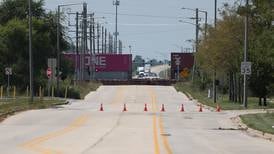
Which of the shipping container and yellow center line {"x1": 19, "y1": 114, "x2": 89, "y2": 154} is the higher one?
the shipping container

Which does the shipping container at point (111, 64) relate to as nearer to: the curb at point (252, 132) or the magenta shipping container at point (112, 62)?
the magenta shipping container at point (112, 62)

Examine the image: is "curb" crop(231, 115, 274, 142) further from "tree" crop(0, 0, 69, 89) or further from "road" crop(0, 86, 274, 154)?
"tree" crop(0, 0, 69, 89)

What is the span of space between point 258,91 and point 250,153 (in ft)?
124

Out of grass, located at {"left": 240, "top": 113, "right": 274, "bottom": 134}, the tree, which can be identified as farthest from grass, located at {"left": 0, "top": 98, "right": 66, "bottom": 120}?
the tree

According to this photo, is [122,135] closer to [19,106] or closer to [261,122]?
[261,122]

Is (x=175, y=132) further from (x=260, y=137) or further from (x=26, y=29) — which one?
(x=26, y=29)

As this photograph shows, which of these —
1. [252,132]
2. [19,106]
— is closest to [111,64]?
[19,106]

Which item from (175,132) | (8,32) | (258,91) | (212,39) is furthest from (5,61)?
A: (175,132)

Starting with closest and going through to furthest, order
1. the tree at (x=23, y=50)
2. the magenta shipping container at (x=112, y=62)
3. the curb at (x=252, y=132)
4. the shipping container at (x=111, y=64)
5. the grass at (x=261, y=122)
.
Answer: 1. the curb at (x=252, y=132)
2. the grass at (x=261, y=122)
3. the tree at (x=23, y=50)
4. the shipping container at (x=111, y=64)
5. the magenta shipping container at (x=112, y=62)

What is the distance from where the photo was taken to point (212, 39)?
6334 cm

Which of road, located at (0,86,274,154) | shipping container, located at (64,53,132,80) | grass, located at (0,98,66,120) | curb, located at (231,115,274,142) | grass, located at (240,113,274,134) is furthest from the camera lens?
shipping container, located at (64,53,132,80)

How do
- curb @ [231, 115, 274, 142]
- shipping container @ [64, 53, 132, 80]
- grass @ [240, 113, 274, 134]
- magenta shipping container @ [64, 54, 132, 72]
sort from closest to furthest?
curb @ [231, 115, 274, 142] < grass @ [240, 113, 274, 134] < shipping container @ [64, 53, 132, 80] < magenta shipping container @ [64, 54, 132, 72]

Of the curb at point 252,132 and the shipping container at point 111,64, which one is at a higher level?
the shipping container at point 111,64

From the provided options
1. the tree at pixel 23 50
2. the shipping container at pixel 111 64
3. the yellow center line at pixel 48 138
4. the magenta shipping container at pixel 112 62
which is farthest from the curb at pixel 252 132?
the magenta shipping container at pixel 112 62
